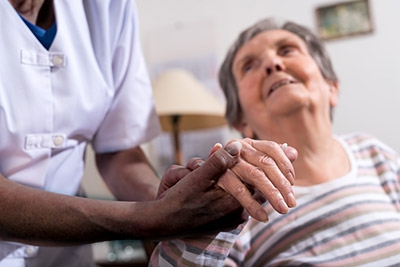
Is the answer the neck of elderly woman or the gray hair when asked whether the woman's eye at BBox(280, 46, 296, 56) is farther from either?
the neck of elderly woman

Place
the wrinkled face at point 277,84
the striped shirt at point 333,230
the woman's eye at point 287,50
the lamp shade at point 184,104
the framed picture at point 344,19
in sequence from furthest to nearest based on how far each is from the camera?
1. the framed picture at point 344,19
2. the lamp shade at point 184,104
3. the woman's eye at point 287,50
4. the wrinkled face at point 277,84
5. the striped shirt at point 333,230

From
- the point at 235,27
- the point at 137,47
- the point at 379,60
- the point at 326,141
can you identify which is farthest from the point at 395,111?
the point at 137,47

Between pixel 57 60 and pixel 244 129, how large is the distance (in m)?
0.70

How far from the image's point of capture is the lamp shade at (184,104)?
88.8 inches

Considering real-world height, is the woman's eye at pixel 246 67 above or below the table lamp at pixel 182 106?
above

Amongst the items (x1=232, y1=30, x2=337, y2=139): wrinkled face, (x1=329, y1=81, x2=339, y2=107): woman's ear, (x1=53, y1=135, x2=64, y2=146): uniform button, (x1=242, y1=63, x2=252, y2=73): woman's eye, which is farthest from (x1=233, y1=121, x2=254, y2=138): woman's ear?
(x1=53, y1=135, x2=64, y2=146): uniform button

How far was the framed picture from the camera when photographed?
2.45 metres

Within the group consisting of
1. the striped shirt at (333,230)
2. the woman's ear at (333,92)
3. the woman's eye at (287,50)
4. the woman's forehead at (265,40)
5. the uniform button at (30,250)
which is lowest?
the striped shirt at (333,230)

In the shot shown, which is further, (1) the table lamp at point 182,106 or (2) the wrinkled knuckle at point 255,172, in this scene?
(1) the table lamp at point 182,106

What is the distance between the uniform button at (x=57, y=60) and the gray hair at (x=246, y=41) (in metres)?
0.63

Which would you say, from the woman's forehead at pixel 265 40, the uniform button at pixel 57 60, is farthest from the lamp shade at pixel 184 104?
the uniform button at pixel 57 60

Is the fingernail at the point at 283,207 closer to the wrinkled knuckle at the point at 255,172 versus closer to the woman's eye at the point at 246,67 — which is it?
the wrinkled knuckle at the point at 255,172

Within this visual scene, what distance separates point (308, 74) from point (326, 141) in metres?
0.21

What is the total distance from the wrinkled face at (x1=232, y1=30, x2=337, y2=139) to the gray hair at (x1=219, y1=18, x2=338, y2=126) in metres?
0.03
